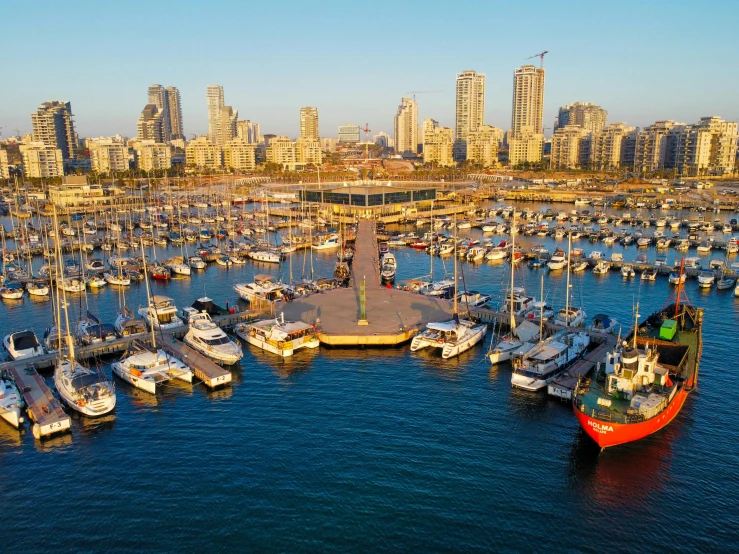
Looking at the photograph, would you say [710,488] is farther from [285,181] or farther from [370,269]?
[285,181]

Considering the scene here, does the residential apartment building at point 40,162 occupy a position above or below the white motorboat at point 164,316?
above

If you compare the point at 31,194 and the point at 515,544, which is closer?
the point at 515,544

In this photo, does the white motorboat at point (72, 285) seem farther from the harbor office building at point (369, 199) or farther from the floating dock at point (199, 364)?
the harbor office building at point (369, 199)

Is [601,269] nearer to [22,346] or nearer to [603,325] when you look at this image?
[603,325]

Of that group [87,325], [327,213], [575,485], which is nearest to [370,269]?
[87,325]

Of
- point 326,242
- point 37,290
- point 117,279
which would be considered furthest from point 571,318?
point 37,290

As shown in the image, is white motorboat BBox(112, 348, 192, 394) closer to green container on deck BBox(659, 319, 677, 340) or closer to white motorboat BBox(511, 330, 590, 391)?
white motorboat BBox(511, 330, 590, 391)

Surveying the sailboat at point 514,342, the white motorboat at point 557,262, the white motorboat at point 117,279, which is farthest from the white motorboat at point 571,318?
the white motorboat at point 117,279
